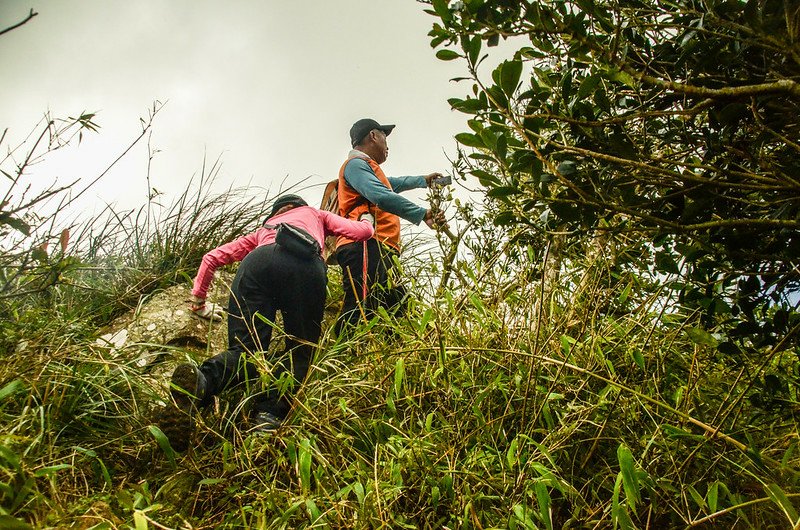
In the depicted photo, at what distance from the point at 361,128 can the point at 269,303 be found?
1988 millimetres

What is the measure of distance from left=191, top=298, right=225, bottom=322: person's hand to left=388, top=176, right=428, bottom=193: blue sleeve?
184 cm

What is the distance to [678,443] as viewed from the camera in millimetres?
1916

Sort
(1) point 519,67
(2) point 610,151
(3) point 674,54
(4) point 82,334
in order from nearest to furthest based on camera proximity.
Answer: (1) point 519,67
(2) point 610,151
(3) point 674,54
(4) point 82,334

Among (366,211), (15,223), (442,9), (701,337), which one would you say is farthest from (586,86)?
(366,211)

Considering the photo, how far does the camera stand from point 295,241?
3287 millimetres

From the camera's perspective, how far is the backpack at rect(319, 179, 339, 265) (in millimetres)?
4480

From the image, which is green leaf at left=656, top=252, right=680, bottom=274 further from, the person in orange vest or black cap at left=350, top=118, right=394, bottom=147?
black cap at left=350, top=118, right=394, bottom=147

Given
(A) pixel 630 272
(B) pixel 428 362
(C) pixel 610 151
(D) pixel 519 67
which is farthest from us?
(A) pixel 630 272

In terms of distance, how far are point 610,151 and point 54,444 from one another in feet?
8.74

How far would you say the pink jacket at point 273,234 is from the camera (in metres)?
3.51

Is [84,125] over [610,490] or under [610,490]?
over

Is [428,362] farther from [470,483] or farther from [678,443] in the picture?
[678,443]

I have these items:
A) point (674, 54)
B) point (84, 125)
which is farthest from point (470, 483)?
point (84, 125)

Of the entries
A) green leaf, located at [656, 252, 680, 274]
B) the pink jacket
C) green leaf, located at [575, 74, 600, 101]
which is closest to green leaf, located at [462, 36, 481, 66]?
green leaf, located at [575, 74, 600, 101]
